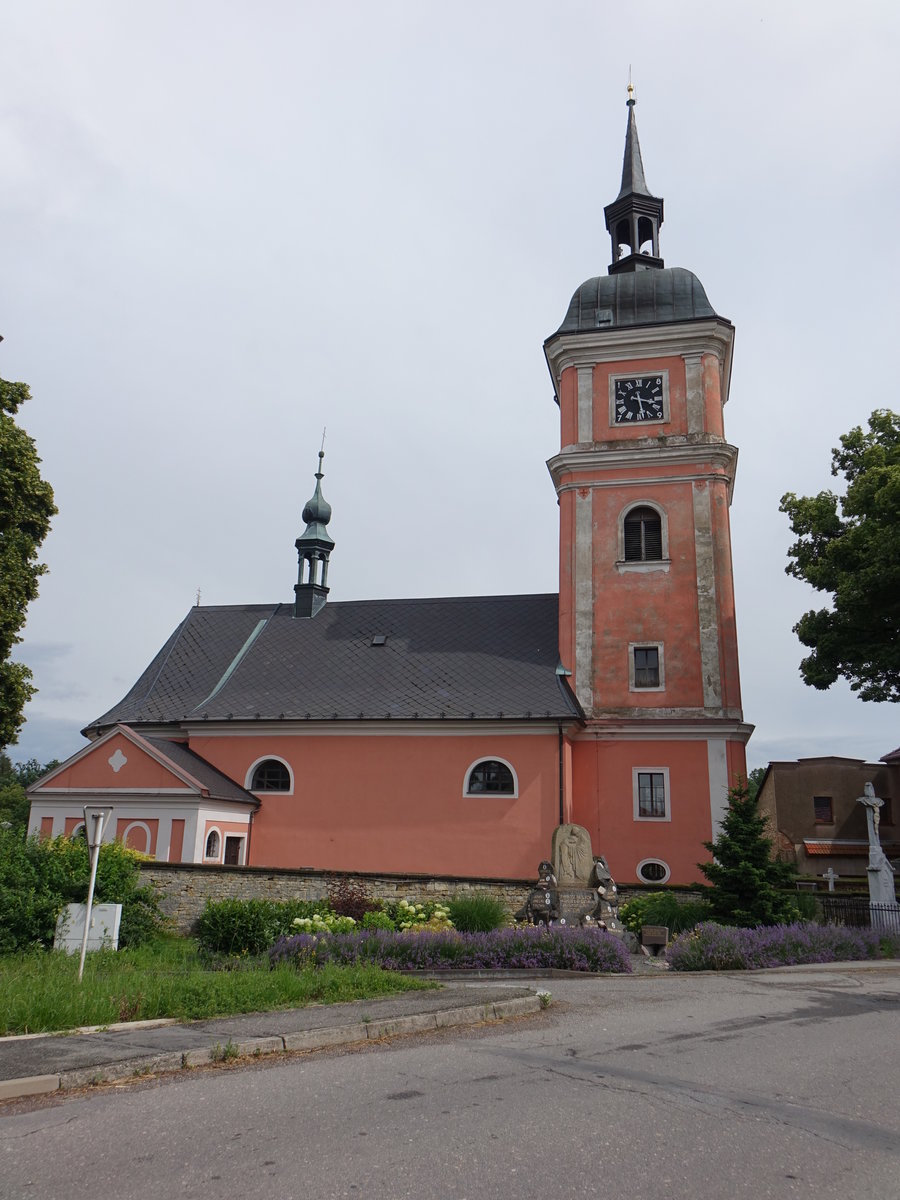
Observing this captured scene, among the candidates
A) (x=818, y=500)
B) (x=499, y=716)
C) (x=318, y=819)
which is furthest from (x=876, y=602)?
(x=318, y=819)

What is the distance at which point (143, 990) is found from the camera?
8469mm

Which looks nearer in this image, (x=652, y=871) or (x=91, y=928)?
(x=91, y=928)

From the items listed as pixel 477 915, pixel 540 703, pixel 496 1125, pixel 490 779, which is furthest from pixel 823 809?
pixel 496 1125

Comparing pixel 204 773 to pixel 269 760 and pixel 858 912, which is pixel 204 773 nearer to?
pixel 269 760

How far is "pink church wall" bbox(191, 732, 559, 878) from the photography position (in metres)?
22.8

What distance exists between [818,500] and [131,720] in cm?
1975

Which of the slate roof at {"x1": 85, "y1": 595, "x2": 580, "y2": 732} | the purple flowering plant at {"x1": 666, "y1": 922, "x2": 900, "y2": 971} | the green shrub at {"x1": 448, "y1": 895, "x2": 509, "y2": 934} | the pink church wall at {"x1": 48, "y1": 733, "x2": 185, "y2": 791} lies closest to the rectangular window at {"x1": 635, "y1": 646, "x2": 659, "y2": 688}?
the slate roof at {"x1": 85, "y1": 595, "x2": 580, "y2": 732}

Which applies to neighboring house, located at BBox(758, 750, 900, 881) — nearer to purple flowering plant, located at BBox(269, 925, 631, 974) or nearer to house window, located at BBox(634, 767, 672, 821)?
house window, located at BBox(634, 767, 672, 821)

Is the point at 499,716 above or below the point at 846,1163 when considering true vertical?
above

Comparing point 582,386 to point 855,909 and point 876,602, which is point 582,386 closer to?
point 876,602

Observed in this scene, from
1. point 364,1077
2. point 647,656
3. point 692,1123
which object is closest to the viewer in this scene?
point 692,1123

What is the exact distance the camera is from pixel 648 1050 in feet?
24.3

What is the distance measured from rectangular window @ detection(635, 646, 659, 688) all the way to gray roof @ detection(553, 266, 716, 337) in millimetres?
9389

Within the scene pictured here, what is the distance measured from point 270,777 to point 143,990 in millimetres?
16483
